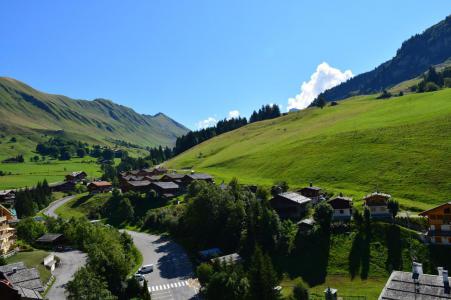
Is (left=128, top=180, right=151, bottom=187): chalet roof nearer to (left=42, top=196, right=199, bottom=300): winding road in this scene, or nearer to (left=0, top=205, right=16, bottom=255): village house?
A: (left=42, top=196, right=199, bottom=300): winding road

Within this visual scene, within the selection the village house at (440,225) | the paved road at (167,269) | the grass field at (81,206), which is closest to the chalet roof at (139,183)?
the grass field at (81,206)

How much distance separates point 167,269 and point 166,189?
59203mm

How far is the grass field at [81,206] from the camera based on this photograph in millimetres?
146875

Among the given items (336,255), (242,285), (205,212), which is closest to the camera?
(242,285)

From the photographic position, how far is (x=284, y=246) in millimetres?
79625

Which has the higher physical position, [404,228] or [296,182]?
[296,182]

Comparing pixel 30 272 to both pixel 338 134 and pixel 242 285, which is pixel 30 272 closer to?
pixel 242 285

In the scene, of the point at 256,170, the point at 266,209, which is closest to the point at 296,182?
the point at 256,170

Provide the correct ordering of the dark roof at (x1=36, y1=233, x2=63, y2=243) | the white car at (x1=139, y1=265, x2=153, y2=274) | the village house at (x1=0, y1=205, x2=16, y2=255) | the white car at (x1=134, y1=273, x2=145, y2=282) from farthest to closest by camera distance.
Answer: the dark roof at (x1=36, y1=233, x2=63, y2=243) → the village house at (x1=0, y1=205, x2=16, y2=255) → the white car at (x1=139, y1=265, x2=153, y2=274) → the white car at (x1=134, y1=273, x2=145, y2=282)

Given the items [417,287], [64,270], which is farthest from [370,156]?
[64,270]

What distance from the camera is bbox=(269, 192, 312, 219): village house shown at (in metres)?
94.4

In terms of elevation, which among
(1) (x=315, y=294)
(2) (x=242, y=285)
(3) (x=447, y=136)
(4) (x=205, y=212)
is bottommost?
(1) (x=315, y=294)

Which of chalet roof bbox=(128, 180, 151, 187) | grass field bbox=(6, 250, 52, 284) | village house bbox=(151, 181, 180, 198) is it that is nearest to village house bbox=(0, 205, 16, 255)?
grass field bbox=(6, 250, 52, 284)

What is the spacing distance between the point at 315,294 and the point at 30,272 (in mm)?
44731
